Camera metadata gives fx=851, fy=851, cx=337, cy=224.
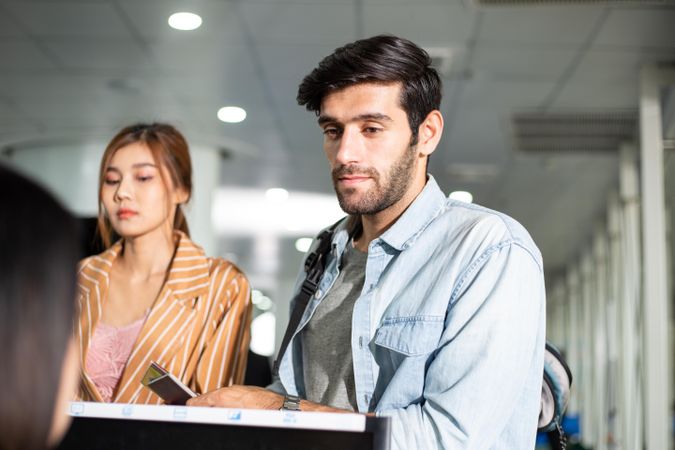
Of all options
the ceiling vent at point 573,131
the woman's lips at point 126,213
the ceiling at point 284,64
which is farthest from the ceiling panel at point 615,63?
the woman's lips at point 126,213

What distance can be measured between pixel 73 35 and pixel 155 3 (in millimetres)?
874

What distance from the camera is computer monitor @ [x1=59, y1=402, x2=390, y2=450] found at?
101 centimetres

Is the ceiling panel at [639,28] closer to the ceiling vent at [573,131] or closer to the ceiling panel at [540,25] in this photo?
the ceiling panel at [540,25]

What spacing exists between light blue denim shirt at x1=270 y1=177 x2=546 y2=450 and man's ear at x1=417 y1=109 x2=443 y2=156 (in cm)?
18

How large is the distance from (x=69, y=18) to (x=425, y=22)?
7.19ft

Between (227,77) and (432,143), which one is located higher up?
(227,77)

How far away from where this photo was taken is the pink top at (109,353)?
85.3 inches

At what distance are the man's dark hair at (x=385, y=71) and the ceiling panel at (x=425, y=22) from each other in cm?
313

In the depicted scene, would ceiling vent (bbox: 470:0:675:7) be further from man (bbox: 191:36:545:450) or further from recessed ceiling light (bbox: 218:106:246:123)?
recessed ceiling light (bbox: 218:106:246:123)

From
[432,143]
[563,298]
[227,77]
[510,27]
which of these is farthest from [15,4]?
[563,298]

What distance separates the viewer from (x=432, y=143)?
1950 millimetres

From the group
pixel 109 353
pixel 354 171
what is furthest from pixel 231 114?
pixel 354 171

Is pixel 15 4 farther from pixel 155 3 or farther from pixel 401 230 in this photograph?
pixel 401 230

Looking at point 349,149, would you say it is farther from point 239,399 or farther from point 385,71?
point 239,399
